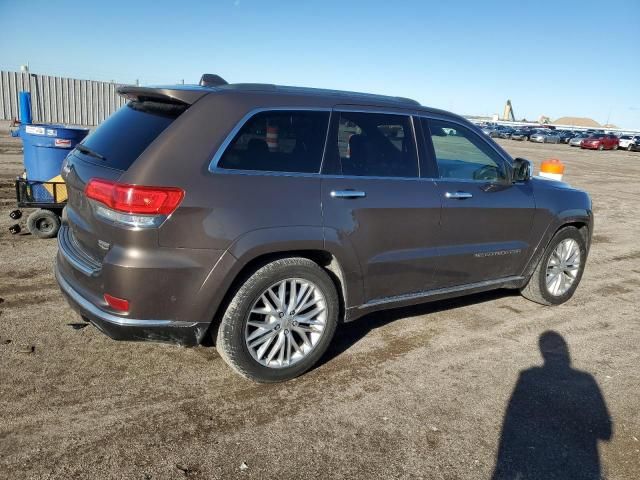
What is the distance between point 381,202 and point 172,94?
1.54 metres

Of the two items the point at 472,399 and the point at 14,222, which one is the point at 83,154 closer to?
the point at 472,399

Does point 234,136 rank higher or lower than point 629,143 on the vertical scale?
higher

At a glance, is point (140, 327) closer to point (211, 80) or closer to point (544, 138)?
point (211, 80)

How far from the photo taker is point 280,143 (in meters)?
3.36

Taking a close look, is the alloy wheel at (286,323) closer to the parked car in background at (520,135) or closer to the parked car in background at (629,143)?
the parked car in background at (629,143)

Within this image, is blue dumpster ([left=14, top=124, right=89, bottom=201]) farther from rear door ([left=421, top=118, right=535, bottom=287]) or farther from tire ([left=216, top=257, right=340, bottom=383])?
rear door ([left=421, top=118, right=535, bottom=287])

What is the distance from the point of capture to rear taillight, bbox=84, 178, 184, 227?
288cm

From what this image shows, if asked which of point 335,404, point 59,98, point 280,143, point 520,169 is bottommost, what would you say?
point 335,404

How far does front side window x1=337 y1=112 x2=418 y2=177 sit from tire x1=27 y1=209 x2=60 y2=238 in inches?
172

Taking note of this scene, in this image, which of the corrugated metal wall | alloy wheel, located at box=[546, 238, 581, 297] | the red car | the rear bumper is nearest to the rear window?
the rear bumper

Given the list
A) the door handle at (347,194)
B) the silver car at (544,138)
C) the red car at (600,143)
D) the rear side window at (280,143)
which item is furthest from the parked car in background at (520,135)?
the rear side window at (280,143)

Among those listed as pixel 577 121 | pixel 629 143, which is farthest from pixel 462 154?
pixel 577 121

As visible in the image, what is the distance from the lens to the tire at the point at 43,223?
249 inches

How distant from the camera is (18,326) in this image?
399 cm
